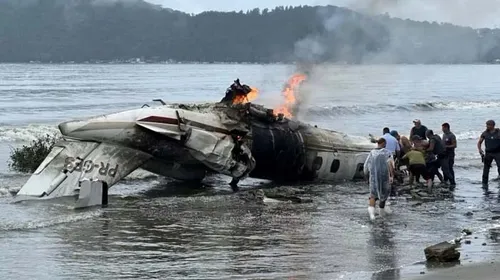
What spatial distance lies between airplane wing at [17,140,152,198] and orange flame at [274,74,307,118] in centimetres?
635

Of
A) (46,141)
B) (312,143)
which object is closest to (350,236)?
(312,143)

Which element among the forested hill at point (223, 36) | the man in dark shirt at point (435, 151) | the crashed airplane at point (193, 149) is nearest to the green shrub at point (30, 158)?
the crashed airplane at point (193, 149)

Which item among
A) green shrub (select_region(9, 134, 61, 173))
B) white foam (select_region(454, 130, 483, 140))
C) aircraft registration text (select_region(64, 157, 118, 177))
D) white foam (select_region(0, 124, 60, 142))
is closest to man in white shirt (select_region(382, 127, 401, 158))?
aircraft registration text (select_region(64, 157, 118, 177))

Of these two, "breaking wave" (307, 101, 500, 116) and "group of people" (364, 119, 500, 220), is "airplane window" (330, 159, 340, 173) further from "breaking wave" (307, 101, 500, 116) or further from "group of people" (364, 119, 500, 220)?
"breaking wave" (307, 101, 500, 116)

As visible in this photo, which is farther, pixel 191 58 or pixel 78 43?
pixel 78 43

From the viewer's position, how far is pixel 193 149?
20.5 metres

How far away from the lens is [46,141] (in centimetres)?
2467

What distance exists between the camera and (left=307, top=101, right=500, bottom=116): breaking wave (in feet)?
187

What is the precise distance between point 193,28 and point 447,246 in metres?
129

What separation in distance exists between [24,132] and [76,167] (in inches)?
796

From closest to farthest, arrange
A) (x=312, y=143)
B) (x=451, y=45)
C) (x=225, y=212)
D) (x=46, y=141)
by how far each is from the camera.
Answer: (x=225, y=212), (x=312, y=143), (x=46, y=141), (x=451, y=45)

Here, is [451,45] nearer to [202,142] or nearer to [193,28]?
[202,142]

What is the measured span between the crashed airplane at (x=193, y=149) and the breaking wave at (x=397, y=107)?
1161 inches

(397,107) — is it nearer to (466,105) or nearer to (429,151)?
(466,105)
